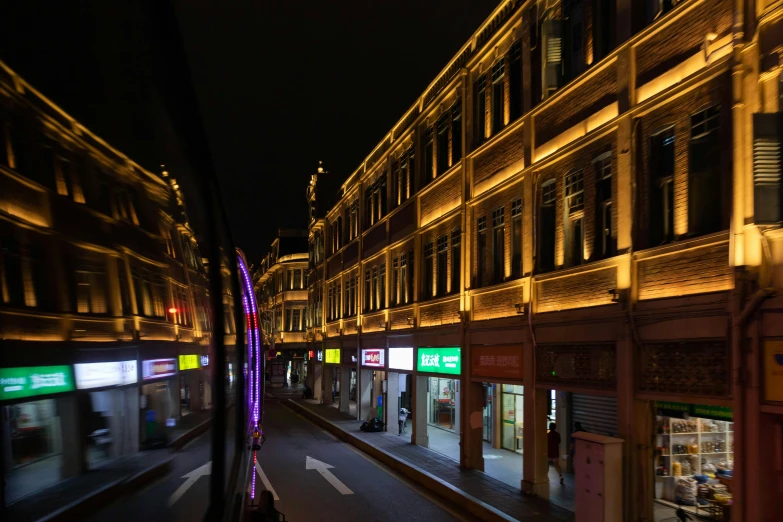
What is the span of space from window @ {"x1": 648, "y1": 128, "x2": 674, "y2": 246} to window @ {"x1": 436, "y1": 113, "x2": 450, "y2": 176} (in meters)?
9.70

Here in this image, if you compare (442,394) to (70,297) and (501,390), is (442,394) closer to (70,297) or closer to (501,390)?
(501,390)

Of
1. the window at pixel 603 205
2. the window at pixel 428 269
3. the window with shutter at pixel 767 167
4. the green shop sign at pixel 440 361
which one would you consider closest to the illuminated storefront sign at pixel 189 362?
the window with shutter at pixel 767 167

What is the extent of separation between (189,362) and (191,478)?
0.53 m

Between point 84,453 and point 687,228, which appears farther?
point 687,228

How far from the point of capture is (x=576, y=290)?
1329 cm

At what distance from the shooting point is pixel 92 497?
5.38 feet

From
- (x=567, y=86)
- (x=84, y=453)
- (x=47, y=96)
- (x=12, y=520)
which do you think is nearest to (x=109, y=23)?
(x=47, y=96)

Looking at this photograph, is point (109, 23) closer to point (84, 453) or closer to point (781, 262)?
point (84, 453)

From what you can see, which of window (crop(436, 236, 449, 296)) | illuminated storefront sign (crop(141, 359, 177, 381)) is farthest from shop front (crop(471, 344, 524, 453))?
illuminated storefront sign (crop(141, 359, 177, 381))

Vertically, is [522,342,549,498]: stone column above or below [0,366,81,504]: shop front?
below

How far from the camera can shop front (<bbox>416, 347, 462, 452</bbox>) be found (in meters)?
19.4

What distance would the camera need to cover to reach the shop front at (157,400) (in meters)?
2.12

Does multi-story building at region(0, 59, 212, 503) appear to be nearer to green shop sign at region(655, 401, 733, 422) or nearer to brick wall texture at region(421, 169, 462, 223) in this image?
green shop sign at region(655, 401, 733, 422)

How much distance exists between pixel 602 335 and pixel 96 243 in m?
11.6
